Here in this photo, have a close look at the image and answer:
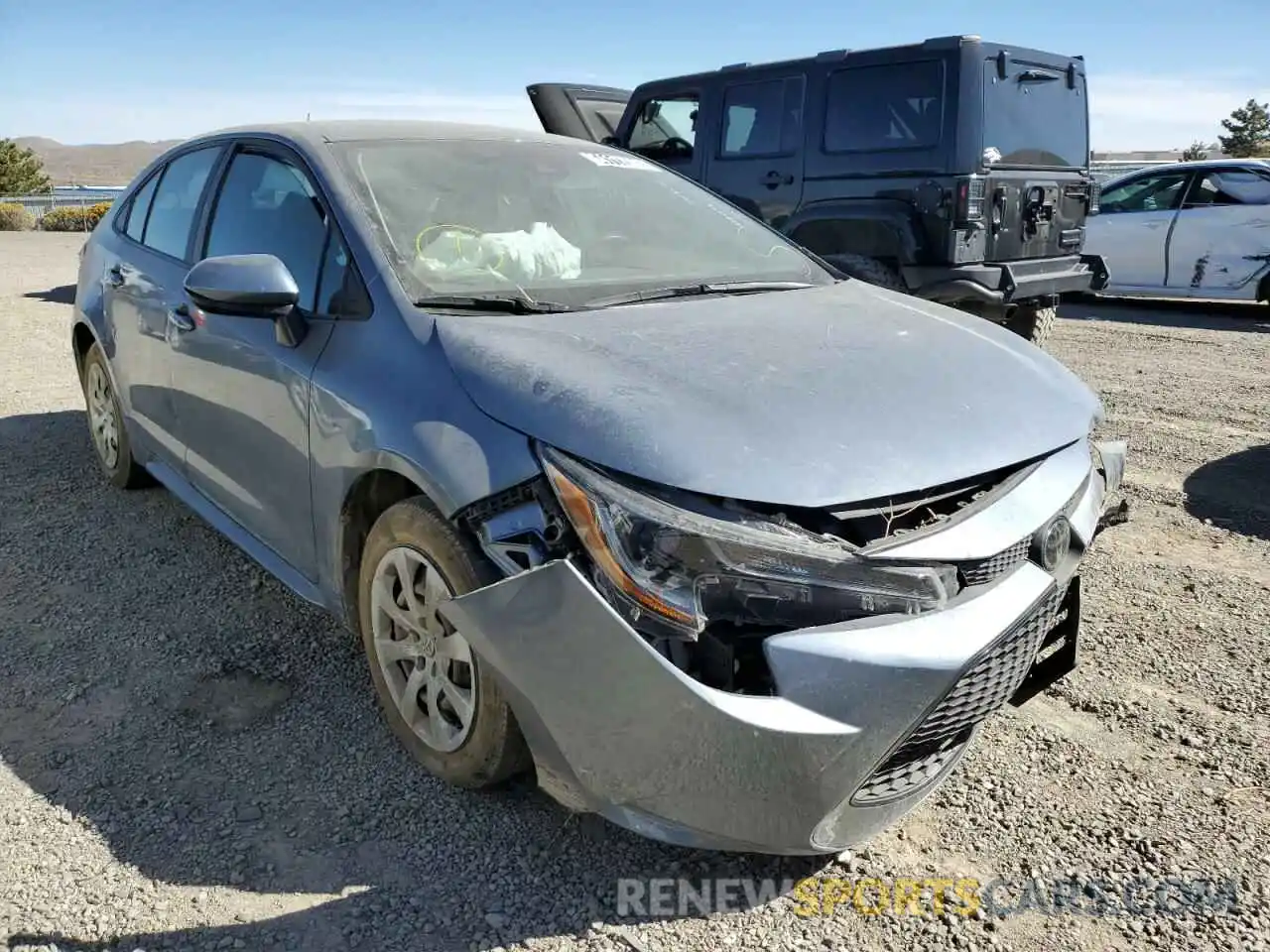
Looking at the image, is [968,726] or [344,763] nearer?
[968,726]

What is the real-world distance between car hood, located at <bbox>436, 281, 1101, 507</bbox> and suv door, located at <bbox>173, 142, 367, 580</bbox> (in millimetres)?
522

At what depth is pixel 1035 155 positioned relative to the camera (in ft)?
23.2

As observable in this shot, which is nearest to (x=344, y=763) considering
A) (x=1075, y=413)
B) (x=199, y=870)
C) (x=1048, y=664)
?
(x=199, y=870)

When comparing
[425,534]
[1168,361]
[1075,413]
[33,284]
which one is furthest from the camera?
[33,284]

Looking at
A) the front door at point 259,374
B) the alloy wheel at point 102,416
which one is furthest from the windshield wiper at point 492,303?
the alloy wheel at point 102,416

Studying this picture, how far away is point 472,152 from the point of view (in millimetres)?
3359

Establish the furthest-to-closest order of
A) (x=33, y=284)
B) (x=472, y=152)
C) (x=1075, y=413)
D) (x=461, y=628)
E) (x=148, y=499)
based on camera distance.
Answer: (x=33, y=284), (x=148, y=499), (x=472, y=152), (x=1075, y=413), (x=461, y=628)

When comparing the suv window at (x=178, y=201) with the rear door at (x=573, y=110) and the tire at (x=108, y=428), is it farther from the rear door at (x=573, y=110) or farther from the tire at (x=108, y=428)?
the rear door at (x=573, y=110)

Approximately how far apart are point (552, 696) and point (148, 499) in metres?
3.36

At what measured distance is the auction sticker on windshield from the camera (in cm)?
367

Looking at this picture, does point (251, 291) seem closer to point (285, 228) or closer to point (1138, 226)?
point (285, 228)

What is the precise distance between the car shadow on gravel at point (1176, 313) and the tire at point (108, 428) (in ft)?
29.0

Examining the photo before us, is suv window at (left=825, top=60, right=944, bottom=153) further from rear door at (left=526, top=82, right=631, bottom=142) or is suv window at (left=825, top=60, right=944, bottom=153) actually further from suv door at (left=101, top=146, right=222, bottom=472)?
suv door at (left=101, top=146, right=222, bottom=472)

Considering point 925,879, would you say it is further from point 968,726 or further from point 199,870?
point 199,870
